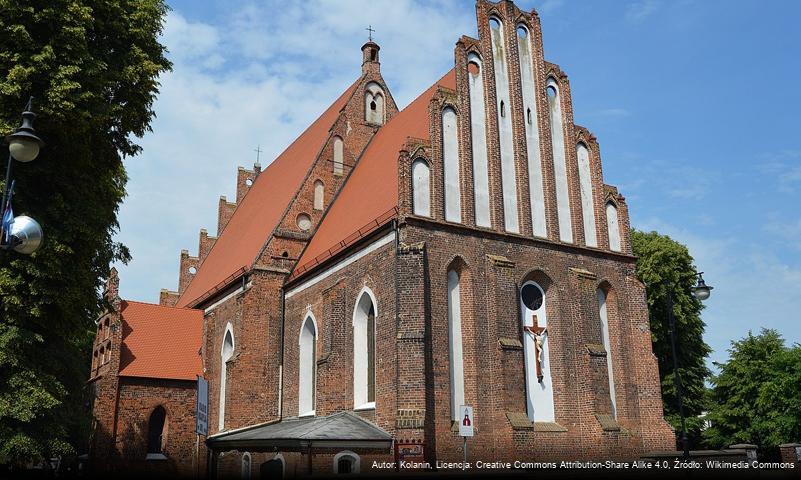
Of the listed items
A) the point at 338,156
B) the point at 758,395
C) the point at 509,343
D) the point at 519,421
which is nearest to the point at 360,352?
the point at 509,343

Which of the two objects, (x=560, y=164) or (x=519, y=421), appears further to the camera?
(x=560, y=164)

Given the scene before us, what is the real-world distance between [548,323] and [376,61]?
51.2ft

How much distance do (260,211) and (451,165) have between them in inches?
567

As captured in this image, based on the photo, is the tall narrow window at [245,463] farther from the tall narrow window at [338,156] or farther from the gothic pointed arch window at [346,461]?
the tall narrow window at [338,156]

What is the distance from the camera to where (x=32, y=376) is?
14312mm

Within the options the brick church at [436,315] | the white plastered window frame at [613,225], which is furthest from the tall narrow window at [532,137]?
the white plastered window frame at [613,225]

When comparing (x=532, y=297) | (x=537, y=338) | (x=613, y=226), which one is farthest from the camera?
(x=613, y=226)

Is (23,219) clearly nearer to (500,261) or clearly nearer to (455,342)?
(455,342)

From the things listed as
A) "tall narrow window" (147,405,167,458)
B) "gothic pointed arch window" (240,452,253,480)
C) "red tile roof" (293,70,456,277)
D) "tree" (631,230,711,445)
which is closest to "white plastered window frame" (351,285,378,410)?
"red tile roof" (293,70,456,277)

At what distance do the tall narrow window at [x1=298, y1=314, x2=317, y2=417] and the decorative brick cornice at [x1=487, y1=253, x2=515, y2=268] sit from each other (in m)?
6.85

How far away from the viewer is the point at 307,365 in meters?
23.8

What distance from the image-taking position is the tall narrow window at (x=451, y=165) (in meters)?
19.9

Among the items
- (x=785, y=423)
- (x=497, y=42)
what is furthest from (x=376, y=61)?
(x=785, y=423)

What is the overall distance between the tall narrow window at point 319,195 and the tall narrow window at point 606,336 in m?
11.2
